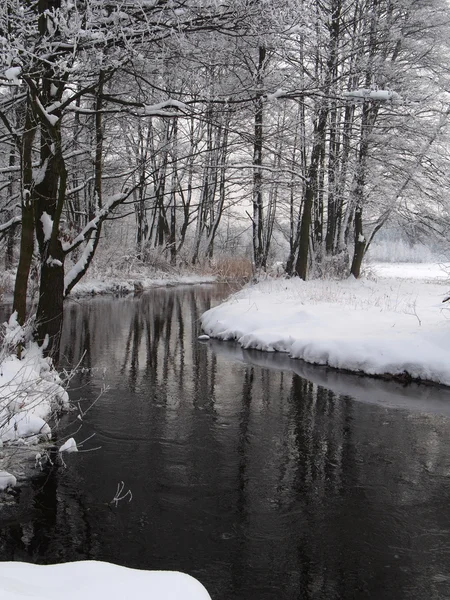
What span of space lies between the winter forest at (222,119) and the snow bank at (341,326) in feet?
10.7

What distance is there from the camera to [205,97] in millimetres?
6148

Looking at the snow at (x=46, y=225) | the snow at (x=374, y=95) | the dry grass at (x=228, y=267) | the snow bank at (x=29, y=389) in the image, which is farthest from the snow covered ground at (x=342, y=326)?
the dry grass at (x=228, y=267)

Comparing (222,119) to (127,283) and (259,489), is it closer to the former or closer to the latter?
(259,489)

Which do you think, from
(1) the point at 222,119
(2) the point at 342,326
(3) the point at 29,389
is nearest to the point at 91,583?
(3) the point at 29,389

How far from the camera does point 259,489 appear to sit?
17.8 ft

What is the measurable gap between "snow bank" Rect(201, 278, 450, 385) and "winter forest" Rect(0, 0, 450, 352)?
3273mm

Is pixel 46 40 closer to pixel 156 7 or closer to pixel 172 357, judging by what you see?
pixel 156 7

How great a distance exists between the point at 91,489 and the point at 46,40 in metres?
4.59

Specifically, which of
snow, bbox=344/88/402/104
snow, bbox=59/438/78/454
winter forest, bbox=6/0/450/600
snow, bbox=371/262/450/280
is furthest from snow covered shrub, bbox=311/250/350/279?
snow, bbox=59/438/78/454

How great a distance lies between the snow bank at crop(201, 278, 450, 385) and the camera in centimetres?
993

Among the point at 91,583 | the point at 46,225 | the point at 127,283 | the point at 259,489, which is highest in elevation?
the point at 46,225

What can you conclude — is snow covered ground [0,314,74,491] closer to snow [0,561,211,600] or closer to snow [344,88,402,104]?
snow [0,561,211,600]

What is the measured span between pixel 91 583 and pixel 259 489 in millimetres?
3127

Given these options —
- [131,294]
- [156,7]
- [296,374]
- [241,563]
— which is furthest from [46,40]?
[131,294]
